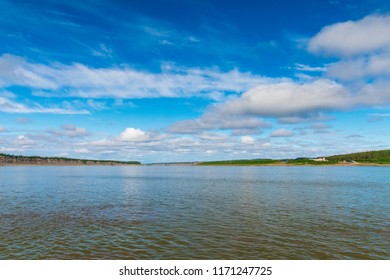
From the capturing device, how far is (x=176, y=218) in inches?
1385

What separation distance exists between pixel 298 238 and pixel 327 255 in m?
4.56
